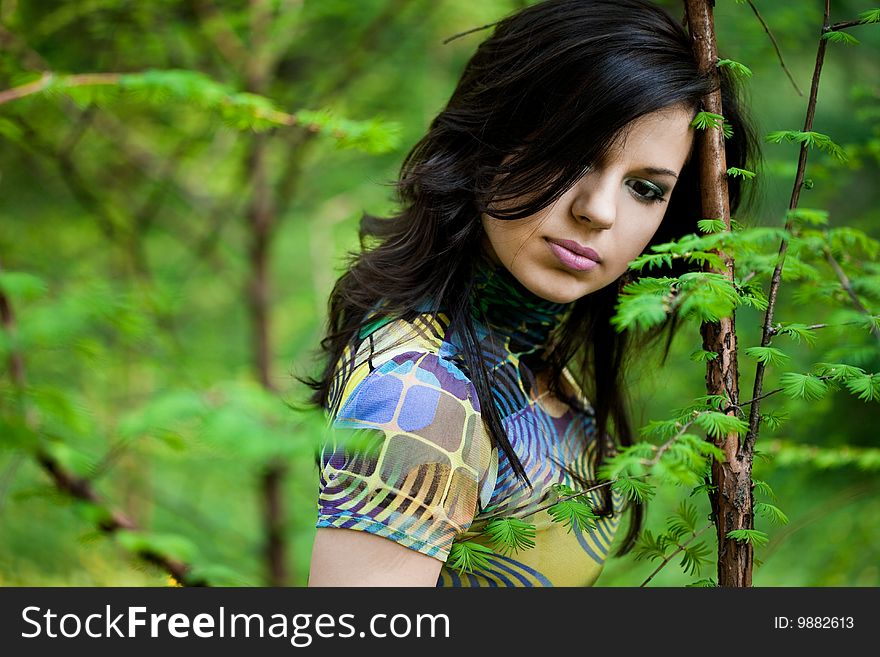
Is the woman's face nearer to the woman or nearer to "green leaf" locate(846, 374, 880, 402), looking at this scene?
the woman

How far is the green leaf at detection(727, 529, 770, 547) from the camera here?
0.97 metres

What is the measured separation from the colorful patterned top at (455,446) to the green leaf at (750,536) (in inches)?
9.8

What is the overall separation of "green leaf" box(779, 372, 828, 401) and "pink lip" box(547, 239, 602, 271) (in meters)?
0.32

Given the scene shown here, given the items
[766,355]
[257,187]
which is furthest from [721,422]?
[257,187]

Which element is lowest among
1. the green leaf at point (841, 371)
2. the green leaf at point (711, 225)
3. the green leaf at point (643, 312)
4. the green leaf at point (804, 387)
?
the green leaf at point (643, 312)

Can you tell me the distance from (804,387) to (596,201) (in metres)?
0.36

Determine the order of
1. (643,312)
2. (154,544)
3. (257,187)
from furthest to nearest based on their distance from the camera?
(257,187), (154,544), (643,312)

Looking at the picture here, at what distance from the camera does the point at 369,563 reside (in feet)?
3.24

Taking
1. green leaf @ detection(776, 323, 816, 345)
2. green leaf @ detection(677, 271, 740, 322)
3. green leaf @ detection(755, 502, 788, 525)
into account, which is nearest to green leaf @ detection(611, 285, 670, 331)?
green leaf @ detection(677, 271, 740, 322)

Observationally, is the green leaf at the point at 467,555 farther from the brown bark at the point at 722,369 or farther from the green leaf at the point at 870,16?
the green leaf at the point at 870,16

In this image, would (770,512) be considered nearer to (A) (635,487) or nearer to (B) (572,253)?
(A) (635,487)

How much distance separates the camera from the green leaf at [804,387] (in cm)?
94

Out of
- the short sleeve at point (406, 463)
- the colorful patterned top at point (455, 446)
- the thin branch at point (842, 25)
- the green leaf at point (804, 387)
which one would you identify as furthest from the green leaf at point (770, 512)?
the thin branch at point (842, 25)
